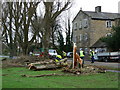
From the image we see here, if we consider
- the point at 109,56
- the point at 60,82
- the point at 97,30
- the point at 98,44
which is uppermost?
the point at 97,30

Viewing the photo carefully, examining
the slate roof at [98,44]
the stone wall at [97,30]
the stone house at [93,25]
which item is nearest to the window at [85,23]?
the stone house at [93,25]

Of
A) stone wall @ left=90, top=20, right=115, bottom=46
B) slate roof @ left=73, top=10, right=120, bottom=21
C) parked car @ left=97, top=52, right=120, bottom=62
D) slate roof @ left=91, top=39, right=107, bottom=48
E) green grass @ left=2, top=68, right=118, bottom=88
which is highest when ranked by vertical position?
slate roof @ left=73, top=10, right=120, bottom=21

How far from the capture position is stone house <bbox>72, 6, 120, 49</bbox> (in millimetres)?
53125

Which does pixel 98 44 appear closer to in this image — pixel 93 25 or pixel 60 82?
pixel 93 25

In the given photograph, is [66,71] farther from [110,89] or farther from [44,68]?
[110,89]

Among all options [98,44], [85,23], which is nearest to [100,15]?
[85,23]

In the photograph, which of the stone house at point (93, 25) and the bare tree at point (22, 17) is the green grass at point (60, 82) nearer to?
the bare tree at point (22, 17)

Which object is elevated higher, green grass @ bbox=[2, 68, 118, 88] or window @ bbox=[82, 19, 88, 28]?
window @ bbox=[82, 19, 88, 28]

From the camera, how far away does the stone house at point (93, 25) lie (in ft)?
174

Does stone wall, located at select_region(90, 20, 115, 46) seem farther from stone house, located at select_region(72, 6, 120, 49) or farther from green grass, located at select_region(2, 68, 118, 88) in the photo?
green grass, located at select_region(2, 68, 118, 88)

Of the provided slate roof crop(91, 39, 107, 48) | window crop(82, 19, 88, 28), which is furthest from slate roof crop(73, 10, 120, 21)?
slate roof crop(91, 39, 107, 48)

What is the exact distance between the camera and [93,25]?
52.9 metres

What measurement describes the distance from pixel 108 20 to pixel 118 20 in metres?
12.3

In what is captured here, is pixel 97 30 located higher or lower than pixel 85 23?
lower
